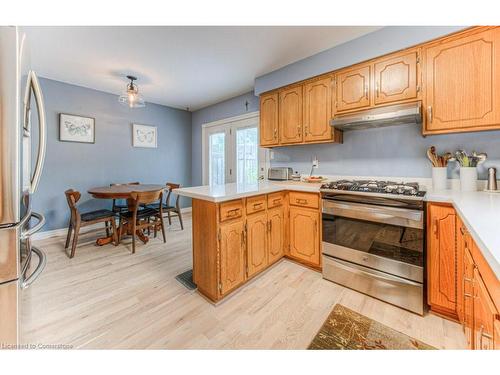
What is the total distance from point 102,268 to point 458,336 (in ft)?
10.1

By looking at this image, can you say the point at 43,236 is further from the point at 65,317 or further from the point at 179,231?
the point at 65,317

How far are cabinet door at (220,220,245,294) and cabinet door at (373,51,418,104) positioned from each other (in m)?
1.80

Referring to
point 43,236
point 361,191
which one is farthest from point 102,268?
point 361,191

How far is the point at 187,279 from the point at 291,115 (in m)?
2.24

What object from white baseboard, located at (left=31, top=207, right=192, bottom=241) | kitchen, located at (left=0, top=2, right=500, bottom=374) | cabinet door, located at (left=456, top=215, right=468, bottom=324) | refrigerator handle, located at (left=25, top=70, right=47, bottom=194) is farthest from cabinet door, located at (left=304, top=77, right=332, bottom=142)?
white baseboard, located at (left=31, top=207, right=192, bottom=241)

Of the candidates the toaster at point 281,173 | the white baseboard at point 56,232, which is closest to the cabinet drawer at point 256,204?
the toaster at point 281,173

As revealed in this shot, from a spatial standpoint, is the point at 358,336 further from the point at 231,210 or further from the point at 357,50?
the point at 357,50

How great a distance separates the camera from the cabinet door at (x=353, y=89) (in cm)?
211

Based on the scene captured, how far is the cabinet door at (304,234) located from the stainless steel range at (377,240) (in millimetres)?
126

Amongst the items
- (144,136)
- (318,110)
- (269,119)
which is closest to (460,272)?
(318,110)

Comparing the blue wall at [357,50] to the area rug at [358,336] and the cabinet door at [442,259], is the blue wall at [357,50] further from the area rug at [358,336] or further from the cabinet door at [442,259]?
the area rug at [358,336]

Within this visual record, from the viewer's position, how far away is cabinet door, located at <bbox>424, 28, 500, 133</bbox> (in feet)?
5.07

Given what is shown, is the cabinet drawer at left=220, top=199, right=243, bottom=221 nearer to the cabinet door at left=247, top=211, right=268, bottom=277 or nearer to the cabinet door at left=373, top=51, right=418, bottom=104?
the cabinet door at left=247, top=211, right=268, bottom=277

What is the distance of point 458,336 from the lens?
1.37 metres
